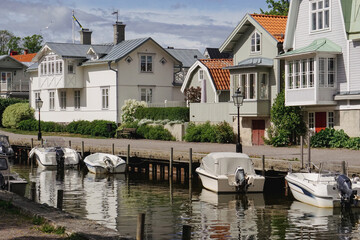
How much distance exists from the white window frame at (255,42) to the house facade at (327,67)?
4175 millimetres

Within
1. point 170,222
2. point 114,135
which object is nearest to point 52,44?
point 114,135

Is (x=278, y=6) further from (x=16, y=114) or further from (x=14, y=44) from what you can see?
(x=14, y=44)

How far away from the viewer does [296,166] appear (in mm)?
30594

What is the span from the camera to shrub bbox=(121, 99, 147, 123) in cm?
5938

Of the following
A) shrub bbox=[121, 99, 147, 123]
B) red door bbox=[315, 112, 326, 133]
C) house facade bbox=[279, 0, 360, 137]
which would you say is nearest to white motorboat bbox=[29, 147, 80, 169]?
shrub bbox=[121, 99, 147, 123]

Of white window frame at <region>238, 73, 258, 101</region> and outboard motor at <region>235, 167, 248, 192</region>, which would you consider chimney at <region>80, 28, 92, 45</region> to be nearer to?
white window frame at <region>238, 73, 258, 101</region>

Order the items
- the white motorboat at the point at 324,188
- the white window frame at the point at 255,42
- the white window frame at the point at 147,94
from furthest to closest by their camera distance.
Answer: the white window frame at the point at 147,94
the white window frame at the point at 255,42
the white motorboat at the point at 324,188

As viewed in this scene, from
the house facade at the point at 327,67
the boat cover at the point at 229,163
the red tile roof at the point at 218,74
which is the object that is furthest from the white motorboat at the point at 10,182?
the red tile roof at the point at 218,74

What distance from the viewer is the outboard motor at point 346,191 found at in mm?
25406

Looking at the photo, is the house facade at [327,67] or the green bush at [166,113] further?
the green bush at [166,113]

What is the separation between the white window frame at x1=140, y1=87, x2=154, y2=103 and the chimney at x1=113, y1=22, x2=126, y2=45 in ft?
22.8

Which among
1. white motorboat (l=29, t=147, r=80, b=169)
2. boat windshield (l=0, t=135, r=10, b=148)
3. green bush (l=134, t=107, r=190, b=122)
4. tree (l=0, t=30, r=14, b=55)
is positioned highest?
tree (l=0, t=30, r=14, b=55)

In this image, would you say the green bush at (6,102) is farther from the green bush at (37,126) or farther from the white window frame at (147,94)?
the white window frame at (147,94)

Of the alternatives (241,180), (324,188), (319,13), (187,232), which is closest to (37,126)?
(319,13)
